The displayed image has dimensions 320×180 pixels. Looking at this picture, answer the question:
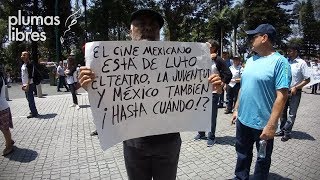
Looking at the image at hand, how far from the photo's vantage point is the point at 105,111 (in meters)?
2.60

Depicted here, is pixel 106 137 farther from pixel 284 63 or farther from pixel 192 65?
pixel 284 63

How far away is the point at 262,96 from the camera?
12.1 ft

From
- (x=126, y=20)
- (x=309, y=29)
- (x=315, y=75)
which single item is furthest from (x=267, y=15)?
(x=315, y=75)

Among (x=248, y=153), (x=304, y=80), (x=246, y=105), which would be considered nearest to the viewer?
(x=246, y=105)

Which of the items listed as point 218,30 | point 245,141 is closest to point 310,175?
point 245,141

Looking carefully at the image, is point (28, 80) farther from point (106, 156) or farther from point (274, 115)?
point (274, 115)

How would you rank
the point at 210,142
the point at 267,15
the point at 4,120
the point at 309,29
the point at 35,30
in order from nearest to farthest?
1. the point at 4,120
2. the point at 210,142
3. the point at 35,30
4. the point at 267,15
5. the point at 309,29

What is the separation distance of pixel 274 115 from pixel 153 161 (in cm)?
153

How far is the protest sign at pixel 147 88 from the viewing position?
2.57m

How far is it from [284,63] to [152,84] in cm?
165

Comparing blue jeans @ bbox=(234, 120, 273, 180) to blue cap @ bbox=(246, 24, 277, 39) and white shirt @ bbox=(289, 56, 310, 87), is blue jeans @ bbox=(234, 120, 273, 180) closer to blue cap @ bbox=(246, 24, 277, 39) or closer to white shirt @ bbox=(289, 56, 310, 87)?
blue cap @ bbox=(246, 24, 277, 39)

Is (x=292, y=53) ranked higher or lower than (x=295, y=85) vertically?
higher

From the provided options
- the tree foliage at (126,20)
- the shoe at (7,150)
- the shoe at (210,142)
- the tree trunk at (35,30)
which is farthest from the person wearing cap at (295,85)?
the tree trunk at (35,30)

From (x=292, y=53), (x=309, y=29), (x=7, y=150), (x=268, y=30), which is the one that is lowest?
(x=7, y=150)
